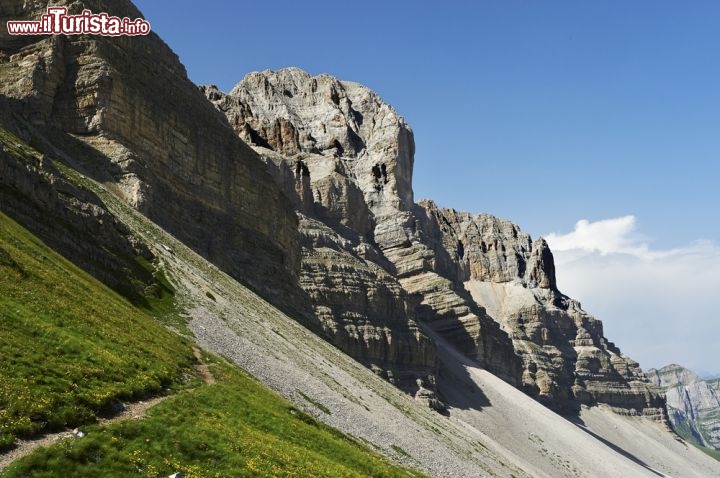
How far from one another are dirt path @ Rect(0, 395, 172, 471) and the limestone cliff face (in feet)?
168

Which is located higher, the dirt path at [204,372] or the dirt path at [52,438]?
the dirt path at [204,372]

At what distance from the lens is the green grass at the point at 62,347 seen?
2148 cm

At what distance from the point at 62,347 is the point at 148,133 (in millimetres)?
61580

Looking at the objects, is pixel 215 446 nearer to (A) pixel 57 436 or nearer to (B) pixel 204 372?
(A) pixel 57 436

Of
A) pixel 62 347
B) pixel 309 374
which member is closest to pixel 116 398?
pixel 62 347

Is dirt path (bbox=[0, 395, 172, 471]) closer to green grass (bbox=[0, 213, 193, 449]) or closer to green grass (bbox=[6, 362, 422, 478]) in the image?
green grass (bbox=[0, 213, 193, 449])

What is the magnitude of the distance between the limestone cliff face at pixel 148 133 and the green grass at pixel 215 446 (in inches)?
1818

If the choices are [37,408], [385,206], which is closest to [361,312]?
[385,206]

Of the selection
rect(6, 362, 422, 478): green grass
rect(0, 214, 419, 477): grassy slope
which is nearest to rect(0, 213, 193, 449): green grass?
rect(0, 214, 419, 477): grassy slope

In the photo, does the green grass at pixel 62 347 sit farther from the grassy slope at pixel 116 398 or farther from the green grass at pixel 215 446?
the green grass at pixel 215 446

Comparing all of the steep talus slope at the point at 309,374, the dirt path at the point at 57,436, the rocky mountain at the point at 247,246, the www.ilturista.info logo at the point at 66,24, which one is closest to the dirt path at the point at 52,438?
the dirt path at the point at 57,436

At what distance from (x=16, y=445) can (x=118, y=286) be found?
91.8 feet

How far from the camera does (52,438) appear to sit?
20547 mm

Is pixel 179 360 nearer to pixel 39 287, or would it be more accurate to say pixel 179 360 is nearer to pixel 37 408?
pixel 39 287
